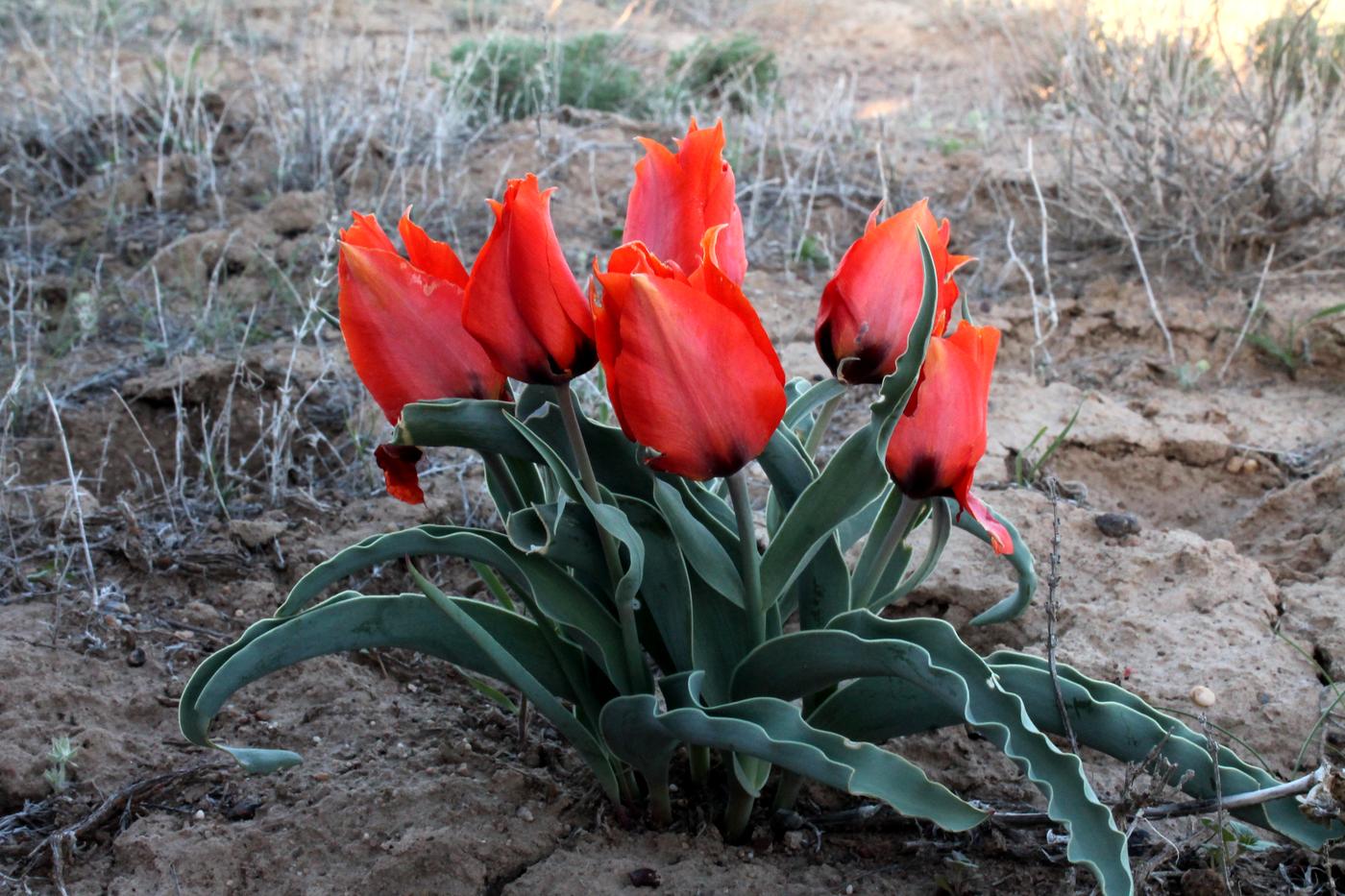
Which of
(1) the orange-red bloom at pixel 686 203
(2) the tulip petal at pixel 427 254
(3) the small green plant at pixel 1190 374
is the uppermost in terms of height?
(1) the orange-red bloom at pixel 686 203

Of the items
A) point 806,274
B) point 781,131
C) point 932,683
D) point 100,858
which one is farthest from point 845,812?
point 781,131

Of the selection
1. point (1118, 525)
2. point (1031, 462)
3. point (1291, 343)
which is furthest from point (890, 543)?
point (1291, 343)

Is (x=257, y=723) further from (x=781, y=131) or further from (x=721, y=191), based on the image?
(x=781, y=131)

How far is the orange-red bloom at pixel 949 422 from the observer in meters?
1.35

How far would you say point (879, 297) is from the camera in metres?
1.40

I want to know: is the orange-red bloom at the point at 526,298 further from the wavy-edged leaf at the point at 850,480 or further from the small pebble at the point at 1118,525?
the small pebble at the point at 1118,525

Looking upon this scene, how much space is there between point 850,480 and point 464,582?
1.15 metres

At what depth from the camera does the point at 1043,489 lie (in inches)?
102

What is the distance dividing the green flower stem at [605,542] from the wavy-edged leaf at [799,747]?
3.2 inches

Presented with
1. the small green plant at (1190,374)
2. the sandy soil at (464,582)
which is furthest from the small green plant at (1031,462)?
the small green plant at (1190,374)

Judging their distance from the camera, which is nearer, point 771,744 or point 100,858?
point 771,744

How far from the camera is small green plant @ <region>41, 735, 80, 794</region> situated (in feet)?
5.72

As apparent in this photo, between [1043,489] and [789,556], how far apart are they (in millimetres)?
1305

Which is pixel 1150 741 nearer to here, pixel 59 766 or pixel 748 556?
pixel 748 556
